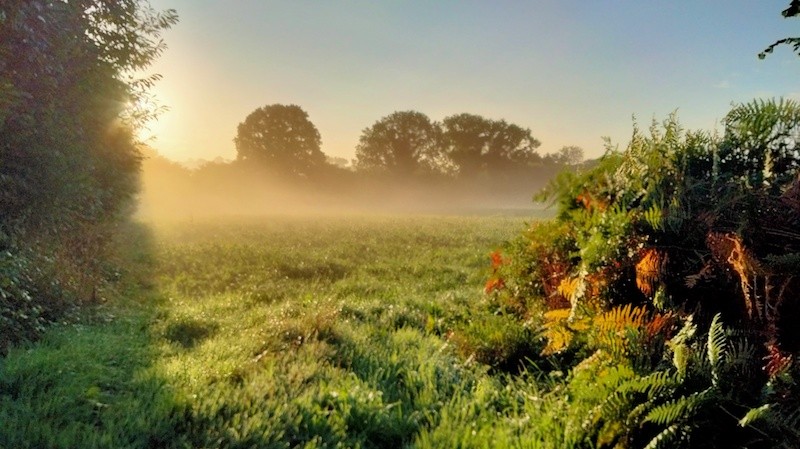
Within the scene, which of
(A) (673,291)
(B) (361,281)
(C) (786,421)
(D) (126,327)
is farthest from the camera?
(B) (361,281)

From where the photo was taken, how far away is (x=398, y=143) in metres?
74.2

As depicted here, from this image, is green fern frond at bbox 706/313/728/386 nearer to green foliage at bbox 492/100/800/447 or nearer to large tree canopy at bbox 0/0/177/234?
green foliage at bbox 492/100/800/447

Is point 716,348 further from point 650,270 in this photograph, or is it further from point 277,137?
point 277,137

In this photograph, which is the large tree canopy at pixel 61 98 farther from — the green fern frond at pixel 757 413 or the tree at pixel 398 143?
the tree at pixel 398 143

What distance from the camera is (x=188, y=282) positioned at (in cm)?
1022

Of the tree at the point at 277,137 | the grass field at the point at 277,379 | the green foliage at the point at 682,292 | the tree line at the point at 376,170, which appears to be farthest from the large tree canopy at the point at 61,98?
the tree at the point at 277,137

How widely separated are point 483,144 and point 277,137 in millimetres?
31752

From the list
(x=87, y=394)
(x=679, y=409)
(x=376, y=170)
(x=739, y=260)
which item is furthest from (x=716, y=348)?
(x=376, y=170)

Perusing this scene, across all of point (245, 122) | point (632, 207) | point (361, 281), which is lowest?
point (361, 281)

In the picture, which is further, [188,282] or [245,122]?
[245,122]

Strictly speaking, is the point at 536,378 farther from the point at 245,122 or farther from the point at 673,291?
the point at 245,122

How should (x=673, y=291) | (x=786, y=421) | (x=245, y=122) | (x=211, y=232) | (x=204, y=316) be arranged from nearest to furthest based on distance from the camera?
(x=786, y=421) < (x=673, y=291) < (x=204, y=316) < (x=211, y=232) < (x=245, y=122)

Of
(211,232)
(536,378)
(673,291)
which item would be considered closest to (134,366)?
(536,378)

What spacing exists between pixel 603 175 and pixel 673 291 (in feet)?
4.82
